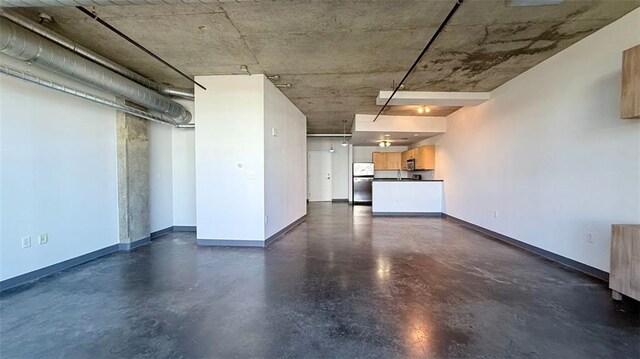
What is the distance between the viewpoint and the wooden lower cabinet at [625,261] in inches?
90.3

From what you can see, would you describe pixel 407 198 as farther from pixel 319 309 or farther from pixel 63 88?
pixel 63 88

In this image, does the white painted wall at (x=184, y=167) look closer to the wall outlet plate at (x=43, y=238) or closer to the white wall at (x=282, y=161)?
the white wall at (x=282, y=161)

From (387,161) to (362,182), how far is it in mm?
1340

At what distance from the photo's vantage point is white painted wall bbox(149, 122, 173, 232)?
5199 mm

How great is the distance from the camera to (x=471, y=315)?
2303 millimetres

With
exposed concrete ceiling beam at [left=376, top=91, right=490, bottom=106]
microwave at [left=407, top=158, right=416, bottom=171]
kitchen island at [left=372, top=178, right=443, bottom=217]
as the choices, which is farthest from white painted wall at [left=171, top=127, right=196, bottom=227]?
microwave at [left=407, top=158, right=416, bottom=171]

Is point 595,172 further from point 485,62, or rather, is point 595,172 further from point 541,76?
point 485,62

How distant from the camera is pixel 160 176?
5387mm

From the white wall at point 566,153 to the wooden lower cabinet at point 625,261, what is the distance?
0.54 metres

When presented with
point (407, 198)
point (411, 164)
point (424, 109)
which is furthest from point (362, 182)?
point (424, 109)

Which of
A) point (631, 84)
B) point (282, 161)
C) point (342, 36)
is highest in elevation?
point (342, 36)

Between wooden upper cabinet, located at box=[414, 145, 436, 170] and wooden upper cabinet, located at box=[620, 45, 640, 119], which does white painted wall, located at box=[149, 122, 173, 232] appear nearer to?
wooden upper cabinet, located at box=[620, 45, 640, 119]

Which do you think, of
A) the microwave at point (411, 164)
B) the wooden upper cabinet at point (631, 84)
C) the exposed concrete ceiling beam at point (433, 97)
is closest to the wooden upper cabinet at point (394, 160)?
the microwave at point (411, 164)

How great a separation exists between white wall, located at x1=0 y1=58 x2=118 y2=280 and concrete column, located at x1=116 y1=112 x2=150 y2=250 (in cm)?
10
